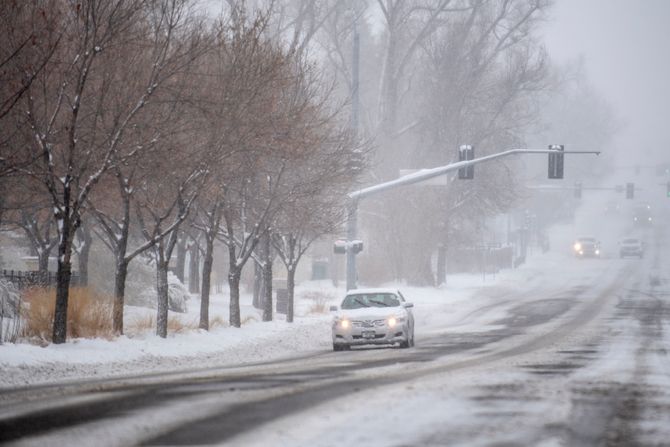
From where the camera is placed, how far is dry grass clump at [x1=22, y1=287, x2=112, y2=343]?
81.5 ft

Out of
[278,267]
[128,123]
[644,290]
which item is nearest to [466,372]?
[128,123]

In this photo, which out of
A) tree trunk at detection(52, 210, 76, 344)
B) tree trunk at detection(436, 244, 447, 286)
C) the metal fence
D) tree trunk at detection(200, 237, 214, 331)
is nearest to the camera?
tree trunk at detection(52, 210, 76, 344)

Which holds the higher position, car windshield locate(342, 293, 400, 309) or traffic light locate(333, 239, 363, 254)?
traffic light locate(333, 239, 363, 254)

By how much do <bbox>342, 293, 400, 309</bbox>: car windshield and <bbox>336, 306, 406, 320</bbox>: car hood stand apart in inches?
27.4

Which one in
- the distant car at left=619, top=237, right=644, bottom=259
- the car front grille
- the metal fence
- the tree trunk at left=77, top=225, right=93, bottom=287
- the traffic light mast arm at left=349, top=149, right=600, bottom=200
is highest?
the traffic light mast arm at left=349, top=149, right=600, bottom=200

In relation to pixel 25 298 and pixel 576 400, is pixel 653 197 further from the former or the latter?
pixel 576 400

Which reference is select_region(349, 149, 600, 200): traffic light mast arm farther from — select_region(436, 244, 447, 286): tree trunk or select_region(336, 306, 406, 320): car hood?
select_region(436, 244, 447, 286): tree trunk

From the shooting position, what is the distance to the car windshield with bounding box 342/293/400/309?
31.0 metres

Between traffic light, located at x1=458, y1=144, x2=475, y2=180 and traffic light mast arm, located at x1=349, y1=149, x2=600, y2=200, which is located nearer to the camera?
traffic light mast arm, located at x1=349, y1=149, x2=600, y2=200

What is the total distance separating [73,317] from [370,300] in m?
8.41

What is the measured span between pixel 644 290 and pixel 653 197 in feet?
396

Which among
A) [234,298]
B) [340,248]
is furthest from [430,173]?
[234,298]

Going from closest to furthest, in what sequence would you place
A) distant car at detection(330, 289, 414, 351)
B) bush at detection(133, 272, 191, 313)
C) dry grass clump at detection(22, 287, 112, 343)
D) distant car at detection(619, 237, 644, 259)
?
1. dry grass clump at detection(22, 287, 112, 343)
2. distant car at detection(330, 289, 414, 351)
3. bush at detection(133, 272, 191, 313)
4. distant car at detection(619, 237, 644, 259)

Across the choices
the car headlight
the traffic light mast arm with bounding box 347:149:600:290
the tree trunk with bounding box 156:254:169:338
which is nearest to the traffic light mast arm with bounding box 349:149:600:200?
the traffic light mast arm with bounding box 347:149:600:290
